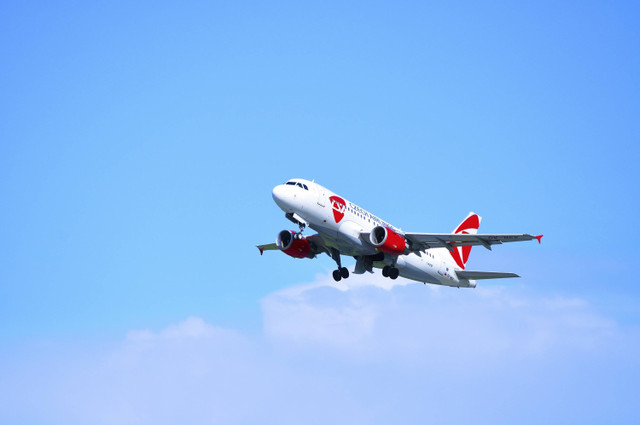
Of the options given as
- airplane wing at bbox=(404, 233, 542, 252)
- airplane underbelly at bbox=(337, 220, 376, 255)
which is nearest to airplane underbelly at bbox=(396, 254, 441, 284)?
airplane wing at bbox=(404, 233, 542, 252)

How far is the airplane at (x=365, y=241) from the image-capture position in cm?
5034

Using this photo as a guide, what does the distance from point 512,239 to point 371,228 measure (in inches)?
360

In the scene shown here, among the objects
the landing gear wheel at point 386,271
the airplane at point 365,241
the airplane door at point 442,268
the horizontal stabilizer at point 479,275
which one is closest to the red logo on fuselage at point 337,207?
the airplane at point 365,241

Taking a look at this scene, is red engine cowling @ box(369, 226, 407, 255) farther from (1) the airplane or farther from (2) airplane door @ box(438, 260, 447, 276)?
(2) airplane door @ box(438, 260, 447, 276)

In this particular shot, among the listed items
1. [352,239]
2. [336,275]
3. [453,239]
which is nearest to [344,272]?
[336,275]

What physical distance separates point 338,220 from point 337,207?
0.83 m

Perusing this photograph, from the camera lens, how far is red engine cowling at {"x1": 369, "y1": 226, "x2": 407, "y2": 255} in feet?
170

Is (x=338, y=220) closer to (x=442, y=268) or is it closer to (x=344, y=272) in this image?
(x=344, y=272)

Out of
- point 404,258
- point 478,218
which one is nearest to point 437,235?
point 404,258

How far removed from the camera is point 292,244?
55750mm

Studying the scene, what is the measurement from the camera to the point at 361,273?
55844 mm

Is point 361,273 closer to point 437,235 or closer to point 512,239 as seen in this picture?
point 437,235

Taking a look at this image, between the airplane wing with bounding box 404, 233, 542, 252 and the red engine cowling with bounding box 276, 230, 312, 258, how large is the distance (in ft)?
23.5

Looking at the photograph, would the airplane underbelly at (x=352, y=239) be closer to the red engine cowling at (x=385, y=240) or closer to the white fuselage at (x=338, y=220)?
the white fuselage at (x=338, y=220)
